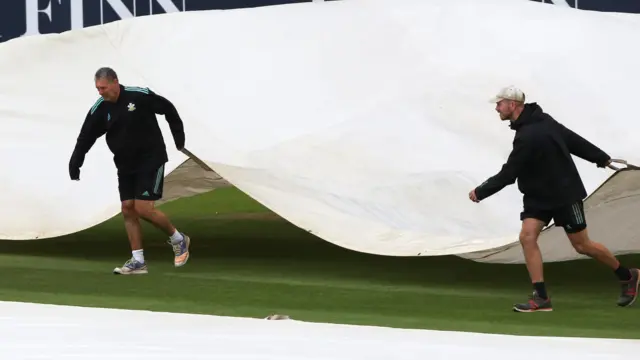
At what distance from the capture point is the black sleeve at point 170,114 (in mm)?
12422

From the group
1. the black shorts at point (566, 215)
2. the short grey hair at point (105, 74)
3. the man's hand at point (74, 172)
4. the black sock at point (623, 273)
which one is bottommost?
the black sock at point (623, 273)

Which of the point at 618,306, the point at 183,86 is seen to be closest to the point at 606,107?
the point at 618,306

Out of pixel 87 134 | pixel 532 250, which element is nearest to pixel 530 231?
pixel 532 250

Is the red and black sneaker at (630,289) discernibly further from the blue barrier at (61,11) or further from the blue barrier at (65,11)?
the blue barrier at (61,11)

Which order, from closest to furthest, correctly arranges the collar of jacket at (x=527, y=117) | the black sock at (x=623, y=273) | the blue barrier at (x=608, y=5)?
1. the collar of jacket at (x=527, y=117)
2. the black sock at (x=623, y=273)
3. the blue barrier at (x=608, y=5)

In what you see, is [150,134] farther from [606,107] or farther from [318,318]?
[606,107]

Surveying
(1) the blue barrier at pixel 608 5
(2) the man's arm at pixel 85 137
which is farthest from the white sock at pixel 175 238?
(1) the blue barrier at pixel 608 5

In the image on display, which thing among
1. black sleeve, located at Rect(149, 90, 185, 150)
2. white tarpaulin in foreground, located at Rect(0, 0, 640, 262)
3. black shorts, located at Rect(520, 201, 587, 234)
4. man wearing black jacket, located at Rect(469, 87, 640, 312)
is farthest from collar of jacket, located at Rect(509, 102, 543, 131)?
black sleeve, located at Rect(149, 90, 185, 150)

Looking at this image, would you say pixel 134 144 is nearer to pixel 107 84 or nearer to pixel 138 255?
pixel 107 84

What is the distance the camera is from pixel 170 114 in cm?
1248

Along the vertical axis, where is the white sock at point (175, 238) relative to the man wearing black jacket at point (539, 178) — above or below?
below

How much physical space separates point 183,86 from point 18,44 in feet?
6.79

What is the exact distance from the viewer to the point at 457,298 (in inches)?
436

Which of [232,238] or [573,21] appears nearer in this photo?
[573,21]
